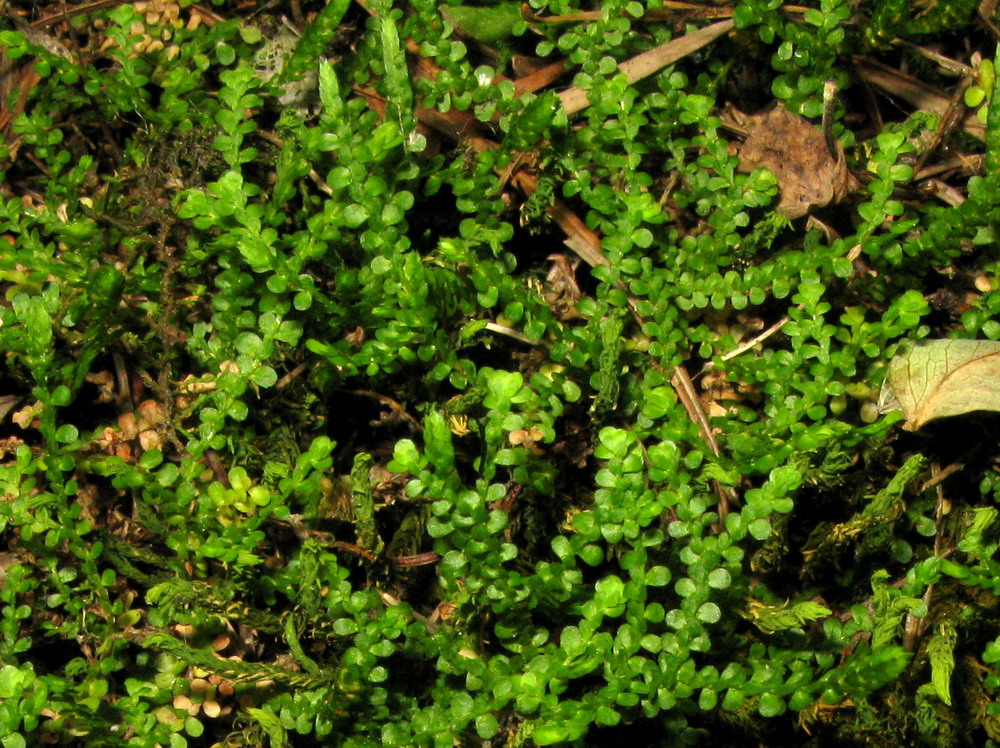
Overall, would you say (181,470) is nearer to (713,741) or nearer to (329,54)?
(329,54)

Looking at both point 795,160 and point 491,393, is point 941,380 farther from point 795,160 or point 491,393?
point 491,393

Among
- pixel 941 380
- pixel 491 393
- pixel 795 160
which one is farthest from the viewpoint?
pixel 795 160

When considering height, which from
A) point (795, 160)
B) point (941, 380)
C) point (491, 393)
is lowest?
point (941, 380)

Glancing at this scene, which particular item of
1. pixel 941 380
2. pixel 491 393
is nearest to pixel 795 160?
pixel 941 380

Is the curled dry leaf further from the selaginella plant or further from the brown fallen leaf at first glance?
the brown fallen leaf

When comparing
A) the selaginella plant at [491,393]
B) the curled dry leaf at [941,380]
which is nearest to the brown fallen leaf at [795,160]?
the selaginella plant at [491,393]

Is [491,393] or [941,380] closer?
[491,393]

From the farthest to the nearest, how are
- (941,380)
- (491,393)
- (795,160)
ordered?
(795,160) → (941,380) → (491,393)
